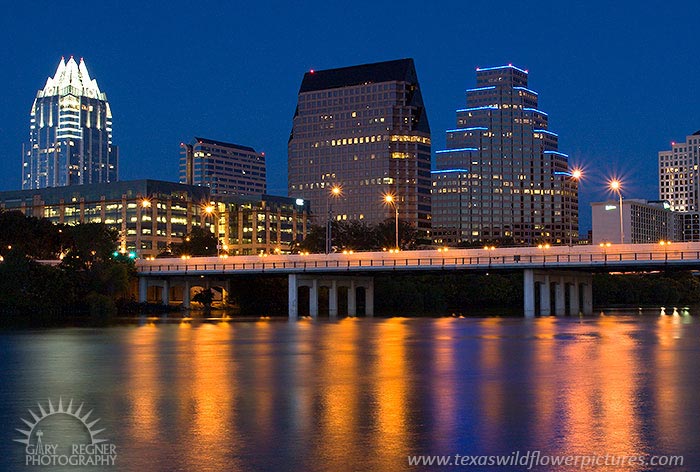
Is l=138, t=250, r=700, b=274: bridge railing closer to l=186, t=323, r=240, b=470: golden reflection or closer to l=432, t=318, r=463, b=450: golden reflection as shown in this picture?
l=432, t=318, r=463, b=450: golden reflection

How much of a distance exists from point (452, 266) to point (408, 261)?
245 inches

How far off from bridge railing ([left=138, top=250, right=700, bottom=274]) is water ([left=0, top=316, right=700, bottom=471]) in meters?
59.3

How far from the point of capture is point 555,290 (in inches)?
4646

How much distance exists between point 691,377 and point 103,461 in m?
20.1

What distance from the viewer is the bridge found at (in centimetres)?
10544

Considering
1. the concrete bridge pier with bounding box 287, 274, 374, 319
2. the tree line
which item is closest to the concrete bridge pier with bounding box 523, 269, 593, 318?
the concrete bridge pier with bounding box 287, 274, 374, 319

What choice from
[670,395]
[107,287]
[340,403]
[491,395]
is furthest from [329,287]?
[340,403]

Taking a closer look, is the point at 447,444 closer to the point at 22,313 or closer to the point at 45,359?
the point at 45,359

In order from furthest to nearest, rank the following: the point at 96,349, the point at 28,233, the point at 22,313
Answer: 1. the point at 28,233
2. the point at 22,313
3. the point at 96,349

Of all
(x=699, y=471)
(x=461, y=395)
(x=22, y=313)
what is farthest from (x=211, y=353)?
(x=22, y=313)

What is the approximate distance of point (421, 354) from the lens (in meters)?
42.0

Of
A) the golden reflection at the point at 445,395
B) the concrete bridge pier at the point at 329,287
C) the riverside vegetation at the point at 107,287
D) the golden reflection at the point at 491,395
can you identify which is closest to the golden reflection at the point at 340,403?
the golden reflection at the point at 445,395

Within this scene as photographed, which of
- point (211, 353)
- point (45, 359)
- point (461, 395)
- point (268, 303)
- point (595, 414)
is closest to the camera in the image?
point (595, 414)

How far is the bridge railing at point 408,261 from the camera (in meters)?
105
